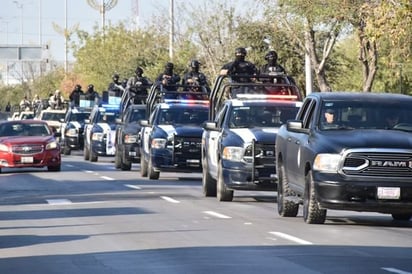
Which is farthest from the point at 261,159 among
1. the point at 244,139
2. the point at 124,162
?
the point at 124,162

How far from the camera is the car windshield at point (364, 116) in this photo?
17500mm

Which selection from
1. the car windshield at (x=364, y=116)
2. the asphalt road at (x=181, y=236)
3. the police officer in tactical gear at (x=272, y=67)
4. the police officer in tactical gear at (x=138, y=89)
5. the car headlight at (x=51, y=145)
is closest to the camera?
the asphalt road at (x=181, y=236)

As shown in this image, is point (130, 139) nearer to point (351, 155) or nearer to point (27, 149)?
point (27, 149)

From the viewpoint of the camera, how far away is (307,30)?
3638 cm

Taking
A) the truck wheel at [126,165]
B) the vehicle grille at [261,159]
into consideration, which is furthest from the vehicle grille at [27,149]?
the vehicle grille at [261,159]

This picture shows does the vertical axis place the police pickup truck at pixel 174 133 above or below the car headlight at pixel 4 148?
above

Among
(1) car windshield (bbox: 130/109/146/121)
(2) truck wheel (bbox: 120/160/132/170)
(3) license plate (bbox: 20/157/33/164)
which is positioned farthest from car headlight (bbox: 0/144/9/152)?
(1) car windshield (bbox: 130/109/146/121)

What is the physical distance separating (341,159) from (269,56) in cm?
1086

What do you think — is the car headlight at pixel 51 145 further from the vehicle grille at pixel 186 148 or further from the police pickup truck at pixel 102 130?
the vehicle grille at pixel 186 148

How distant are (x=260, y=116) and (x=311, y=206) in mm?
5796

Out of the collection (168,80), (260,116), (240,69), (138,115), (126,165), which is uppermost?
(240,69)

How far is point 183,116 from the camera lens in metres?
29.6

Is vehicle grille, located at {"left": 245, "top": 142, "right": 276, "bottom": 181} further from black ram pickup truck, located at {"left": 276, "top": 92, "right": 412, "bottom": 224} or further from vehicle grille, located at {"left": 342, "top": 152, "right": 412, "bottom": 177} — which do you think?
vehicle grille, located at {"left": 342, "top": 152, "right": 412, "bottom": 177}

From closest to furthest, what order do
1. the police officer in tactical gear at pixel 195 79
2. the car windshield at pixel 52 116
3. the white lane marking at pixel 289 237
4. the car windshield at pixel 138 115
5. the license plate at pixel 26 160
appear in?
the white lane marking at pixel 289 237
the police officer in tactical gear at pixel 195 79
the license plate at pixel 26 160
the car windshield at pixel 138 115
the car windshield at pixel 52 116
